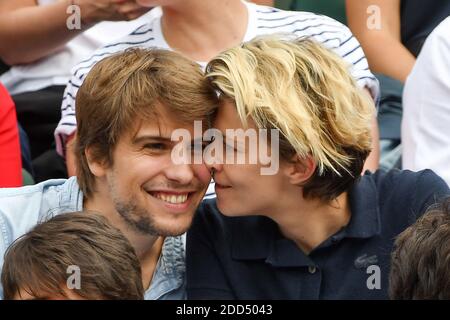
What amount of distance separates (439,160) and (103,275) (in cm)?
96

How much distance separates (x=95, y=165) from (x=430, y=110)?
0.79 meters

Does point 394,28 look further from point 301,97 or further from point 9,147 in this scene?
point 9,147

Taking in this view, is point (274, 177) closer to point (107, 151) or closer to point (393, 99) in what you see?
point (107, 151)

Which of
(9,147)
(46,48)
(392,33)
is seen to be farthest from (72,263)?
(392,33)

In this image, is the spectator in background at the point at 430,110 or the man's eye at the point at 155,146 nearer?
the man's eye at the point at 155,146

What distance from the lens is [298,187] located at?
2.10m

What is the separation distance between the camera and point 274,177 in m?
2.09

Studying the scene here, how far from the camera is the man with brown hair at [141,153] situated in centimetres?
205

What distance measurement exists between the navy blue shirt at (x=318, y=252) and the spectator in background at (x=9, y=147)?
0.47 metres

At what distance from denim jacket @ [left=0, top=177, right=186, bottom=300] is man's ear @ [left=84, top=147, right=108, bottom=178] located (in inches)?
2.8

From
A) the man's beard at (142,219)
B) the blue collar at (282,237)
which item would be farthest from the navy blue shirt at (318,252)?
the man's beard at (142,219)

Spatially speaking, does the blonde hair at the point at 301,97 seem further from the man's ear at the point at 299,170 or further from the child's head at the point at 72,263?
the child's head at the point at 72,263

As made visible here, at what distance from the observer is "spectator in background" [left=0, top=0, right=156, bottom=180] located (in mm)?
2656

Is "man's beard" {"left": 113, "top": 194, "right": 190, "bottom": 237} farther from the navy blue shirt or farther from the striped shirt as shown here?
the striped shirt
